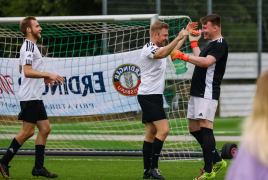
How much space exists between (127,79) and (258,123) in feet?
18.9

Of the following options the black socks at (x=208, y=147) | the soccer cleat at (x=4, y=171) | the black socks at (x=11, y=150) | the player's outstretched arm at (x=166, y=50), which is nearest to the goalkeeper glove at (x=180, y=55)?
the player's outstretched arm at (x=166, y=50)

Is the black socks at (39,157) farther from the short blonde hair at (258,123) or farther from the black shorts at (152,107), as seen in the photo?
the short blonde hair at (258,123)

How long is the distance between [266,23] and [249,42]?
135cm

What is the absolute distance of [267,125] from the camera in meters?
1.35

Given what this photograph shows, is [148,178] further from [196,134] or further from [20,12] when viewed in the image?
[20,12]

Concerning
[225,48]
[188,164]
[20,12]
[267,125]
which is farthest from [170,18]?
[20,12]

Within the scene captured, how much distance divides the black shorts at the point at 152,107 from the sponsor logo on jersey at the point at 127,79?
2.22m

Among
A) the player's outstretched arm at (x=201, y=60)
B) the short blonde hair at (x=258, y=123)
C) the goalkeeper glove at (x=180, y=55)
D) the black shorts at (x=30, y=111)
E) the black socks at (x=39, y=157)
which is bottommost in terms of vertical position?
the black socks at (x=39, y=157)

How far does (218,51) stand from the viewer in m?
4.61

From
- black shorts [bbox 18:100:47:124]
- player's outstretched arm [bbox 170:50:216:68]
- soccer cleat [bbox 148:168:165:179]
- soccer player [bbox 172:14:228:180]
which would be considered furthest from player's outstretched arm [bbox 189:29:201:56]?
black shorts [bbox 18:100:47:124]

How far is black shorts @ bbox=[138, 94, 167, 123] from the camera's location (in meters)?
4.68

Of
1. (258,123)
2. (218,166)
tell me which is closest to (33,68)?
(218,166)

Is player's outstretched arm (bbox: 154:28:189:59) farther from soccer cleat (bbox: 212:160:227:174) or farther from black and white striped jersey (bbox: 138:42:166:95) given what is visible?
soccer cleat (bbox: 212:160:227:174)

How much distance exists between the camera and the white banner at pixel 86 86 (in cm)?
715
